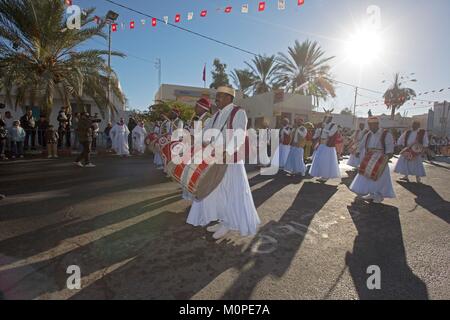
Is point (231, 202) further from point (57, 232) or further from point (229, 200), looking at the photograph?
point (57, 232)

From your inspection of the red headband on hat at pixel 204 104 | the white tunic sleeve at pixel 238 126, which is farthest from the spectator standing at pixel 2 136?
the white tunic sleeve at pixel 238 126

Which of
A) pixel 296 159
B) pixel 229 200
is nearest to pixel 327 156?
pixel 296 159

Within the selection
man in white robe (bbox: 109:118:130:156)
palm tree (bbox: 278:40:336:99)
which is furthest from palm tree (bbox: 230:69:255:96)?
man in white robe (bbox: 109:118:130:156)

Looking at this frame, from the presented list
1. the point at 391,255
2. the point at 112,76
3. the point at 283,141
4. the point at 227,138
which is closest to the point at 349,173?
the point at 283,141

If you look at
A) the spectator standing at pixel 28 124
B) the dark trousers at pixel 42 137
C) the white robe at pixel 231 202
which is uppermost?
the spectator standing at pixel 28 124

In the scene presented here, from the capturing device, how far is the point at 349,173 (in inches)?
468

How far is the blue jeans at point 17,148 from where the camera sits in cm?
1285

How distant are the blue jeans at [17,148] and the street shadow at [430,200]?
14.2 m

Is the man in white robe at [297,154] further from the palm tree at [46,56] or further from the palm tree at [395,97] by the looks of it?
the palm tree at [395,97]

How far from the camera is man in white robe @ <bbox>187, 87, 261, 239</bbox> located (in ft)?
14.1

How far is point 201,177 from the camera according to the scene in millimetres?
4129

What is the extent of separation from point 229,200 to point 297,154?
Answer: 721cm
